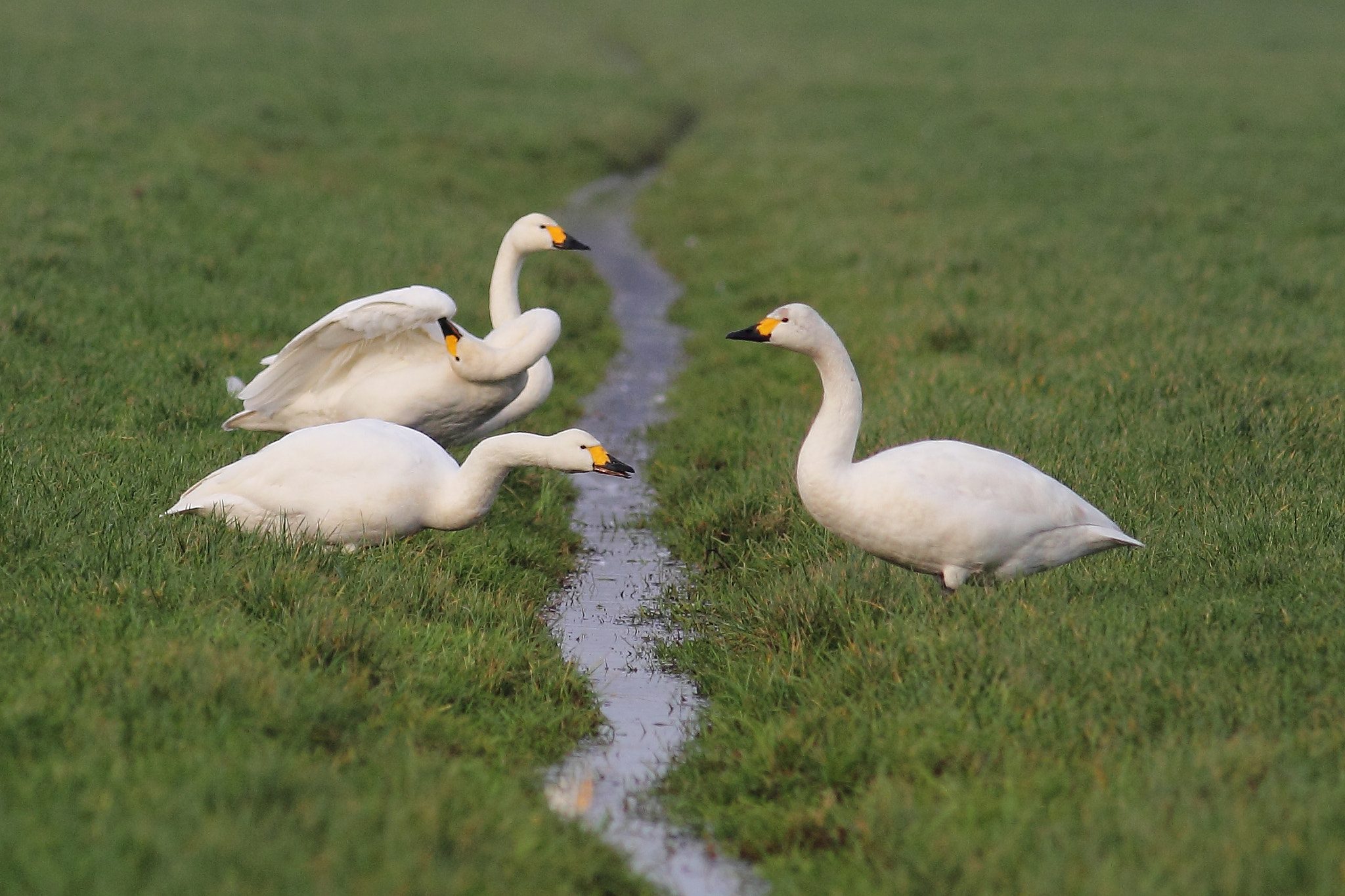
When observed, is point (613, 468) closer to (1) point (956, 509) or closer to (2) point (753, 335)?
(2) point (753, 335)

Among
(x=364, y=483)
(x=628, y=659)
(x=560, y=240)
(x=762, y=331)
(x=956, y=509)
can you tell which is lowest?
(x=628, y=659)

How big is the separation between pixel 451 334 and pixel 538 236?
1.41m

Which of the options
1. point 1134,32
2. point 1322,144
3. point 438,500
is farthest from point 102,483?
point 1134,32

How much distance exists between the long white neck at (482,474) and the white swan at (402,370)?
49.0 inches

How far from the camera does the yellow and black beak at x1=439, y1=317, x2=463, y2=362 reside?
6.59m

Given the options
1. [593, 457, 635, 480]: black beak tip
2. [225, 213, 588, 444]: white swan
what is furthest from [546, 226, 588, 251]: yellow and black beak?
[593, 457, 635, 480]: black beak tip

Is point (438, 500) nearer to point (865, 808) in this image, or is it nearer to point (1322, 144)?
point (865, 808)

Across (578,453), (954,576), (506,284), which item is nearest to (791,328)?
(578,453)

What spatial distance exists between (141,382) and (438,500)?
3103 millimetres

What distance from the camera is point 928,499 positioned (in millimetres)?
4910

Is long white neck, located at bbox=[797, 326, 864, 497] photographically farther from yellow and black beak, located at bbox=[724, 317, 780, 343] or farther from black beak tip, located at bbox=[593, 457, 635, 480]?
black beak tip, located at bbox=[593, 457, 635, 480]

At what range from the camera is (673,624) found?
5805 mm

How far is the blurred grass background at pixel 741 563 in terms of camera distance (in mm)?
3436

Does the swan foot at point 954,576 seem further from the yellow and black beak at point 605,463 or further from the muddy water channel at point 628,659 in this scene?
the yellow and black beak at point 605,463
